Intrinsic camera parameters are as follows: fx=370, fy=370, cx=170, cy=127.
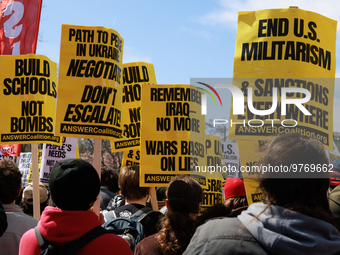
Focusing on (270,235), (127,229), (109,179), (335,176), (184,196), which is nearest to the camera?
(270,235)

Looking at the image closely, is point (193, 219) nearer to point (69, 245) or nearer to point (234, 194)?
point (69, 245)

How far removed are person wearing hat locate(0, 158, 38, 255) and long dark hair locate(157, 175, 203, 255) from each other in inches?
45.7

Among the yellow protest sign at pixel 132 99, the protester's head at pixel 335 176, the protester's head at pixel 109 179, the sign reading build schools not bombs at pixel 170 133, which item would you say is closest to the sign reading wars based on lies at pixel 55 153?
the protester's head at pixel 109 179

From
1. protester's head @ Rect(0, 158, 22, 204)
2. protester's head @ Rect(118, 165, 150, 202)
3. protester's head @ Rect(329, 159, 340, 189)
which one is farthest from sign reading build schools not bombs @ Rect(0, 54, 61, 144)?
protester's head @ Rect(329, 159, 340, 189)

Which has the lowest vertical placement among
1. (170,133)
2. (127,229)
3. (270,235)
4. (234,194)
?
(127,229)

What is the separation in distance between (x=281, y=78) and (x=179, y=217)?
1.45m

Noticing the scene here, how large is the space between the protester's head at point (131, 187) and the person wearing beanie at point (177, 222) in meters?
1.05

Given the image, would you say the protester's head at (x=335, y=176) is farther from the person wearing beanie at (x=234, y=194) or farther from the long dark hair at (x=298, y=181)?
the long dark hair at (x=298, y=181)

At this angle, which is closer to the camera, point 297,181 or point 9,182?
point 297,181

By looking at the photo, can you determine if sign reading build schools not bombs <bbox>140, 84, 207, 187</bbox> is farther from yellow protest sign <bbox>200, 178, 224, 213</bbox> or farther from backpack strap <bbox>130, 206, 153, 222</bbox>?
backpack strap <bbox>130, 206, 153, 222</bbox>

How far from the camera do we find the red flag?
8.36 meters

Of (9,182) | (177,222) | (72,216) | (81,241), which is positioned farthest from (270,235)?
(9,182)

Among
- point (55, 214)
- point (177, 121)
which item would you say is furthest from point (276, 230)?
point (177, 121)

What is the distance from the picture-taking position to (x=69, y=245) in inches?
75.2
